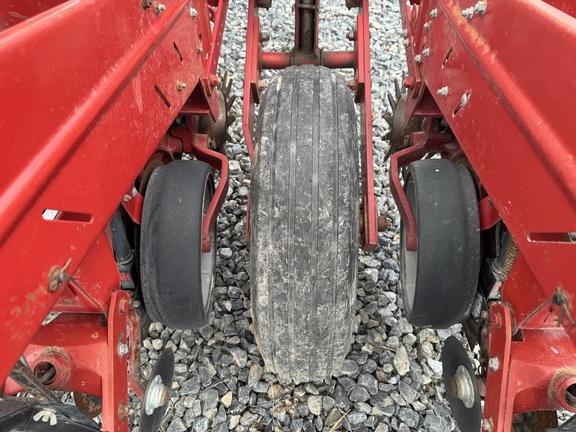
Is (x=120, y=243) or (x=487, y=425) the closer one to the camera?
(x=487, y=425)

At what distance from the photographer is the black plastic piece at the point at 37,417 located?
34.1 inches

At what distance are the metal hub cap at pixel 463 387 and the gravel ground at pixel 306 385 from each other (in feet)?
1.71

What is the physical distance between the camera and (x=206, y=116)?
1939 mm

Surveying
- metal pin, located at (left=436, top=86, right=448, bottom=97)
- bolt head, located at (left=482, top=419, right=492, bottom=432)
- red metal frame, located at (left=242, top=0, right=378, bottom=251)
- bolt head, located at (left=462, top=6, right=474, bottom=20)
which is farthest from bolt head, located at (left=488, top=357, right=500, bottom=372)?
bolt head, located at (left=462, top=6, right=474, bottom=20)

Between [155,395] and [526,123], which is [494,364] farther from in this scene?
[155,395]

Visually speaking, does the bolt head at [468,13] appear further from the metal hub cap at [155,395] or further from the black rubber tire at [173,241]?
the metal hub cap at [155,395]

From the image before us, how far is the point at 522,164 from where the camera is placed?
0.83 meters

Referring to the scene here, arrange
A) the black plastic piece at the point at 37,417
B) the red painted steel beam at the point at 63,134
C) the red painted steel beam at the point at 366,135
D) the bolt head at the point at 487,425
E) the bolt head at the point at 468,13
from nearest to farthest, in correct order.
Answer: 1. the red painted steel beam at the point at 63,134
2. the black plastic piece at the point at 37,417
3. the bolt head at the point at 487,425
4. the bolt head at the point at 468,13
5. the red painted steel beam at the point at 366,135

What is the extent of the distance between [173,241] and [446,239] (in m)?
0.80

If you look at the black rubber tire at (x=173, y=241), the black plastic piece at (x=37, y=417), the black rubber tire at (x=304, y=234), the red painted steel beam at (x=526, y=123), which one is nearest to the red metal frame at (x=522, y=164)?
the red painted steel beam at (x=526, y=123)

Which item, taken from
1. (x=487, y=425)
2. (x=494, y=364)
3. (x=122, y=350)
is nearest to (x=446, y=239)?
(x=494, y=364)

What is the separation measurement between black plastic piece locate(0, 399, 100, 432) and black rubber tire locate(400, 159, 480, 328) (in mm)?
968

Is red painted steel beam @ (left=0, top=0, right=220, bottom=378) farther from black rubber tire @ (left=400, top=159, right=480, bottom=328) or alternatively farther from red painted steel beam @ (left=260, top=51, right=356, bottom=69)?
red painted steel beam @ (left=260, top=51, right=356, bottom=69)

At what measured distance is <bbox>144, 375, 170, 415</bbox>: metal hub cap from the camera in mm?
1170
